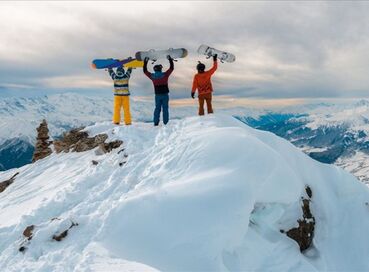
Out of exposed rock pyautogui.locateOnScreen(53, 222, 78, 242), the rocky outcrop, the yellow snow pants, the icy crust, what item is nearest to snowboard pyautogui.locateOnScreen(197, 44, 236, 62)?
the icy crust

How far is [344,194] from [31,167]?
18746mm

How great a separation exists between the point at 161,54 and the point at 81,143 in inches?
304

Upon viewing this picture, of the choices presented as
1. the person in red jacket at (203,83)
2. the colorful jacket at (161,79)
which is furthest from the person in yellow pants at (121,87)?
the person in red jacket at (203,83)

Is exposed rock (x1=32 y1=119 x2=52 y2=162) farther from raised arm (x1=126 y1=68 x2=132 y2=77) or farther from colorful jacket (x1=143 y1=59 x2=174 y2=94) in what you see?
colorful jacket (x1=143 y1=59 x2=174 y2=94)

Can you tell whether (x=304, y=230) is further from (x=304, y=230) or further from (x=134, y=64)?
(x=134, y=64)

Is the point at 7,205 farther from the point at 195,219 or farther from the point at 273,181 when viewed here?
the point at 273,181

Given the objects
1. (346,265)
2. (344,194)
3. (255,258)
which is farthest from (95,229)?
(344,194)

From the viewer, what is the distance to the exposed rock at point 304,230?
15289 millimetres

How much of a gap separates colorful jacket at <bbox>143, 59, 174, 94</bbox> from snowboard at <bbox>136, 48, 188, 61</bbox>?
0.68 metres

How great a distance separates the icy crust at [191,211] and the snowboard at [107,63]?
679 cm

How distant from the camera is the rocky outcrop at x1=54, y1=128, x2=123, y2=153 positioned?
2180 centimetres

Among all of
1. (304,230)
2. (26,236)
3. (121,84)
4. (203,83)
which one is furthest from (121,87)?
(304,230)

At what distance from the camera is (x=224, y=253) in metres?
12.7

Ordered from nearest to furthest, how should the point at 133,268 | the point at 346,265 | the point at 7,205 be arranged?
the point at 133,268
the point at 346,265
the point at 7,205
